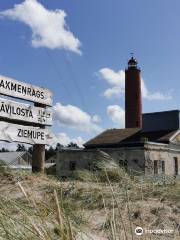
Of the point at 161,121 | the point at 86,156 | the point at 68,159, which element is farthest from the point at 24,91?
the point at 161,121

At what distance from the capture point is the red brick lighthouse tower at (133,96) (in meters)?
43.7

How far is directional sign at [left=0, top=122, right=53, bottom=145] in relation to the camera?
651cm

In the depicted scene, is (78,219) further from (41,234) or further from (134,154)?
(134,154)

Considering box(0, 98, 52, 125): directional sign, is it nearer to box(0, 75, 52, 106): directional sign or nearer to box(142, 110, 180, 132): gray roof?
box(0, 75, 52, 106): directional sign

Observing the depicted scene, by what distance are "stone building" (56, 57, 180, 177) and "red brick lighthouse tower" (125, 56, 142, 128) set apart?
222 inches

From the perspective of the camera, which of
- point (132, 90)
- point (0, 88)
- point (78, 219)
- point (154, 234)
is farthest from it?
point (132, 90)

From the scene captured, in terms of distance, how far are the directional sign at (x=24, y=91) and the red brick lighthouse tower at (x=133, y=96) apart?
35.6 meters

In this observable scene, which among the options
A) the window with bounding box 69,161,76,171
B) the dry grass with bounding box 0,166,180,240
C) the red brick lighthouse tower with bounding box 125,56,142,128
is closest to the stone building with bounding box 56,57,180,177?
the window with bounding box 69,161,76,171

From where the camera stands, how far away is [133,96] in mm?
45250

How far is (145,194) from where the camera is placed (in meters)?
5.47

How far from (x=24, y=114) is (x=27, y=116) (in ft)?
0.24

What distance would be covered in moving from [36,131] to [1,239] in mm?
5472

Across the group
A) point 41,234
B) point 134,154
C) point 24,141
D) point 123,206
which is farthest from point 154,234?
point 134,154

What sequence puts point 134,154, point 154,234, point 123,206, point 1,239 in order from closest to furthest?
point 1,239
point 154,234
point 123,206
point 134,154
